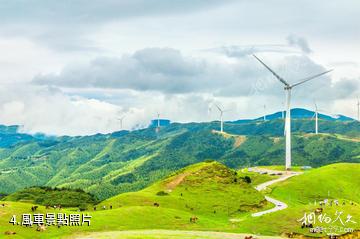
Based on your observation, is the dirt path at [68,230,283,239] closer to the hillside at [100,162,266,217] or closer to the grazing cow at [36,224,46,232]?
the grazing cow at [36,224,46,232]

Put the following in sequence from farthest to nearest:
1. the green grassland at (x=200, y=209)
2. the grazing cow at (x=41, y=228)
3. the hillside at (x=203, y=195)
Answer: the hillside at (x=203, y=195) → the green grassland at (x=200, y=209) → the grazing cow at (x=41, y=228)

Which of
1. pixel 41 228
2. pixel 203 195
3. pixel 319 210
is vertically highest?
pixel 319 210

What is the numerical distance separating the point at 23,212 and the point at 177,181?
8417 cm

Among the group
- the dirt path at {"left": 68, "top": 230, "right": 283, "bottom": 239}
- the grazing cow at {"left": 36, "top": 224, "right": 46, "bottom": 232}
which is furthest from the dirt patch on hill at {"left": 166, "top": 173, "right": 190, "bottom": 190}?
the grazing cow at {"left": 36, "top": 224, "right": 46, "bottom": 232}

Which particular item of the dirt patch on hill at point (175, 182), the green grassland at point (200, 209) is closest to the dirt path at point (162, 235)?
the green grassland at point (200, 209)

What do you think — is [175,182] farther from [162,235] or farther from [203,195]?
[162,235]

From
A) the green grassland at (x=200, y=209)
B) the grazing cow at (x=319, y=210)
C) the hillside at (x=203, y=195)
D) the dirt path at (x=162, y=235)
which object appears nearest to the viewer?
the dirt path at (x=162, y=235)

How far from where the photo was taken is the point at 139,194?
165 m

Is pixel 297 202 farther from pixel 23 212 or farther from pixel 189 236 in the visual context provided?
pixel 23 212

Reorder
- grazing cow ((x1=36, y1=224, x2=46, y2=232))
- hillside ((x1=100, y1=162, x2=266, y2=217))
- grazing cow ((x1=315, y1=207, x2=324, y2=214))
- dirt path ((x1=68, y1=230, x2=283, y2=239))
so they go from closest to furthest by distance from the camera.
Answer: dirt path ((x1=68, y1=230, x2=283, y2=239)) → grazing cow ((x1=36, y1=224, x2=46, y2=232)) → grazing cow ((x1=315, y1=207, x2=324, y2=214)) → hillside ((x1=100, y1=162, x2=266, y2=217))

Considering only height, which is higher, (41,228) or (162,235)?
(41,228)

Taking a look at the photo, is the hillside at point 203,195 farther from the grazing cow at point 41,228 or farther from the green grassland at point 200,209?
the grazing cow at point 41,228

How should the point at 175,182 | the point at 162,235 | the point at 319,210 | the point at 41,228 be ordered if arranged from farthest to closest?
the point at 175,182 → the point at 319,210 → the point at 41,228 → the point at 162,235

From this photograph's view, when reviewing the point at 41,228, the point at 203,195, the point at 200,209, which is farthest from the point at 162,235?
the point at 203,195
